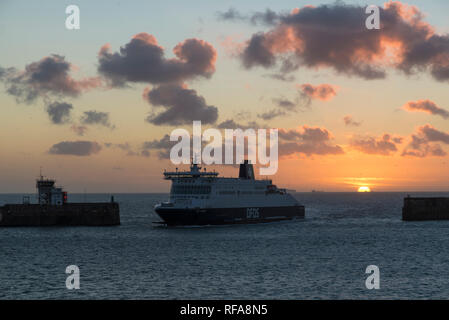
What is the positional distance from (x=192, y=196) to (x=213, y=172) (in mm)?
5308

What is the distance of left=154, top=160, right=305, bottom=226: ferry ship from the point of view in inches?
3223

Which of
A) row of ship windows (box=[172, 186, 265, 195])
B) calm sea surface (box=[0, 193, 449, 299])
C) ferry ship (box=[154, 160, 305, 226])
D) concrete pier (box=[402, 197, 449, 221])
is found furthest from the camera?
concrete pier (box=[402, 197, 449, 221])

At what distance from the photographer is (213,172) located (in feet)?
A: 282

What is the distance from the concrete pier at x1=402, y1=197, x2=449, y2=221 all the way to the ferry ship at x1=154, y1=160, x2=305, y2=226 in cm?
2802

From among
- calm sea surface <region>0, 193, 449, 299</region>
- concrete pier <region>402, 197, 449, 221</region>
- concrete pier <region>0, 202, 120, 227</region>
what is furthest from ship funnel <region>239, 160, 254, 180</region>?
concrete pier <region>402, 197, 449, 221</region>

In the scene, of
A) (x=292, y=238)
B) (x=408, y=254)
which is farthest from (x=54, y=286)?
(x=292, y=238)

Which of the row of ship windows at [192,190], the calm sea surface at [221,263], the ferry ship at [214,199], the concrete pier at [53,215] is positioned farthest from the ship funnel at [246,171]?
the concrete pier at [53,215]

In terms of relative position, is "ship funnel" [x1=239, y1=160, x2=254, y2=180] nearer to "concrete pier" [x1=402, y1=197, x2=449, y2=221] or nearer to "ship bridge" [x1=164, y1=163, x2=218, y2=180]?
Result: "ship bridge" [x1=164, y1=163, x2=218, y2=180]

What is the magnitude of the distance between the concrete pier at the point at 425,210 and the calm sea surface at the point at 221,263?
27940 millimetres

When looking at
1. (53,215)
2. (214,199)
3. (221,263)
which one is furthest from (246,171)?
(221,263)

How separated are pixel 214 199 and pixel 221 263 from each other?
37744 mm

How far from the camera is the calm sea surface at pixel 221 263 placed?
3412 cm

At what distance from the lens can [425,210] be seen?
106m

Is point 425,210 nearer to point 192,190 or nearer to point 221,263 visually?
point 192,190
